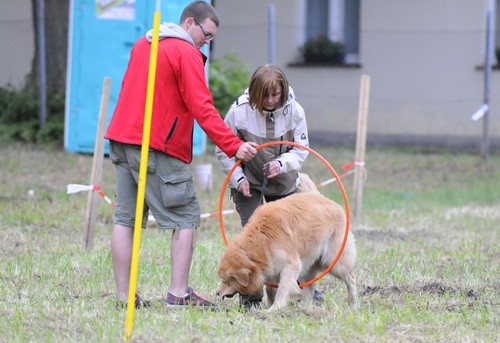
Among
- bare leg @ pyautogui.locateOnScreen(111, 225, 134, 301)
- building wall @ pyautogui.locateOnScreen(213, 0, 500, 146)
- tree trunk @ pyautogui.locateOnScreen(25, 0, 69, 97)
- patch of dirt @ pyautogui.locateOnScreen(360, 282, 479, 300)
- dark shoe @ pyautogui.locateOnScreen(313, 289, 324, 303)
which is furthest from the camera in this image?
building wall @ pyautogui.locateOnScreen(213, 0, 500, 146)

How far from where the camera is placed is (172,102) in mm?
5332

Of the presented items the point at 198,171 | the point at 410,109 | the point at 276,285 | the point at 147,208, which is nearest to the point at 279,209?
the point at 276,285

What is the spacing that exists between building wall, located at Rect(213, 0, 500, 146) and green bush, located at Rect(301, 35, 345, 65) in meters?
0.22

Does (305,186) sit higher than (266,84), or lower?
lower

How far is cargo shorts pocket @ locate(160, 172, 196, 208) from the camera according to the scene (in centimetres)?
538

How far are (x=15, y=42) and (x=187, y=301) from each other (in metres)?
13.5

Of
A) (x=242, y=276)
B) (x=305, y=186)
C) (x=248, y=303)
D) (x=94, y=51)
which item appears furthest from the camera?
(x=94, y=51)

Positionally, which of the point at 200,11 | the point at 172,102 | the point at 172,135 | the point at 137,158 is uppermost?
the point at 200,11

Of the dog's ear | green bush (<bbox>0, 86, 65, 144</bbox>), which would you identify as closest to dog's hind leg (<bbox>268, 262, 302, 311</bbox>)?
the dog's ear

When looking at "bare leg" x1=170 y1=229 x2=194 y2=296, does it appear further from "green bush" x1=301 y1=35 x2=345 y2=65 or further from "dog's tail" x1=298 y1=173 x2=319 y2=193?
"green bush" x1=301 y1=35 x2=345 y2=65

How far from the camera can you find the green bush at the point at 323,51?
19.4m

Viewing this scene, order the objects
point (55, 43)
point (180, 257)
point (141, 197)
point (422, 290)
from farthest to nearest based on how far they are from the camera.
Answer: point (55, 43) → point (422, 290) → point (180, 257) → point (141, 197)

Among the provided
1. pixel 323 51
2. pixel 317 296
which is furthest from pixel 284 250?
pixel 323 51

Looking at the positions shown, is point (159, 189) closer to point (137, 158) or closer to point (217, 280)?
point (137, 158)
